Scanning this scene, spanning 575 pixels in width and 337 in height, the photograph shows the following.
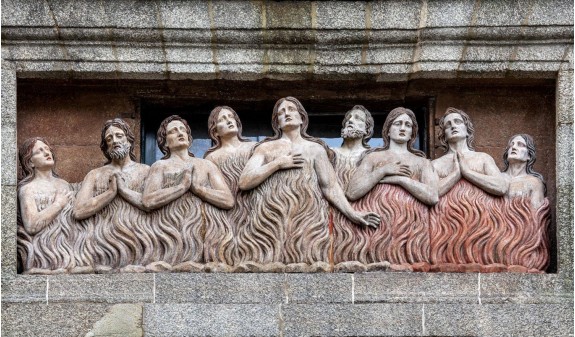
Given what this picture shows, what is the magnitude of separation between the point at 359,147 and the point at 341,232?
73 centimetres

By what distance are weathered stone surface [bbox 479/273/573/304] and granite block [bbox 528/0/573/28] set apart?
197cm

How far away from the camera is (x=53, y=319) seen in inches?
575

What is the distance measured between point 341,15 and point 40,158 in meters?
2.53

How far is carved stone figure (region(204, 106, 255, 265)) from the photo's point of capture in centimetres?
1478

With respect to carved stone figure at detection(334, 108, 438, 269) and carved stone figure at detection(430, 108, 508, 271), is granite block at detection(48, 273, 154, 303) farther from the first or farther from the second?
carved stone figure at detection(430, 108, 508, 271)

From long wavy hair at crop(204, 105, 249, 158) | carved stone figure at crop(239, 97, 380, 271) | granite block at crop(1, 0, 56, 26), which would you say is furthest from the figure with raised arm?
granite block at crop(1, 0, 56, 26)

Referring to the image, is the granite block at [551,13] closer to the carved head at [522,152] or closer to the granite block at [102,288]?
the carved head at [522,152]

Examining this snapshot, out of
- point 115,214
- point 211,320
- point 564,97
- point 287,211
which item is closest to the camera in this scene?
point 211,320

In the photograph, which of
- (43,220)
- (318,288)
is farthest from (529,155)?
(43,220)

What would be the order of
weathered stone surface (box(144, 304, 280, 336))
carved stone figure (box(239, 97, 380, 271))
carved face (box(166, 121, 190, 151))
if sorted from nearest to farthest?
weathered stone surface (box(144, 304, 280, 336)), carved stone figure (box(239, 97, 380, 271)), carved face (box(166, 121, 190, 151))

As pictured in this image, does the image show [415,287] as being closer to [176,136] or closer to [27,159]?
[176,136]

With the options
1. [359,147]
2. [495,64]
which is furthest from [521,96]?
[359,147]

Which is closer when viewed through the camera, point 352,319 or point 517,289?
point 352,319

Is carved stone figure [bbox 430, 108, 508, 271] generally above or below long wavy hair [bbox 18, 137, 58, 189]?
below
